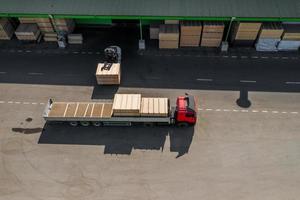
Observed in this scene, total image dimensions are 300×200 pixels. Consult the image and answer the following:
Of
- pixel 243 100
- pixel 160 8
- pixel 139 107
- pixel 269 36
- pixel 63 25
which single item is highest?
pixel 160 8

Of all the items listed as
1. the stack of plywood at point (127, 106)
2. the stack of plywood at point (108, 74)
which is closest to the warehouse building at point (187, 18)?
the stack of plywood at point (108, 74)

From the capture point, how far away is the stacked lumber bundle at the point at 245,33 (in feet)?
103

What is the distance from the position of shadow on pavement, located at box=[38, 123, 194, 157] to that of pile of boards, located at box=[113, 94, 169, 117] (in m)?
1.98

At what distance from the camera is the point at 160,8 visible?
103ft

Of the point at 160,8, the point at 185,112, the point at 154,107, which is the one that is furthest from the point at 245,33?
the point at 154,107

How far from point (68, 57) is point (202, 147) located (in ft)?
62.9

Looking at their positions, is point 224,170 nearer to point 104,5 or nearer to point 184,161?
point 184,161

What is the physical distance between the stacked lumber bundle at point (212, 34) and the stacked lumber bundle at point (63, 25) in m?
16.3

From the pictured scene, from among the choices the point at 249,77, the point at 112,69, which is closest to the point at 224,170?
the point at 249,77

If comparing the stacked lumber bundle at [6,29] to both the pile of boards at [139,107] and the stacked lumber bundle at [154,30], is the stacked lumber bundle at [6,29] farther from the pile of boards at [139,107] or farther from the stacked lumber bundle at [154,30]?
the pile of boards at [139,107]

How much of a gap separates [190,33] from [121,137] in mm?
14838

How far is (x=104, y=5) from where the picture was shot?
32156mm

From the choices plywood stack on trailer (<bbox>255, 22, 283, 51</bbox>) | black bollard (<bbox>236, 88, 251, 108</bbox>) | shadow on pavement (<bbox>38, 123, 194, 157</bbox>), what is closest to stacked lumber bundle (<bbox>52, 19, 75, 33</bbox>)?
shadow on pavement (<bbox>38, 123, 194, 157</bbox>)

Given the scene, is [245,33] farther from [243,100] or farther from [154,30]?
[154,30]
